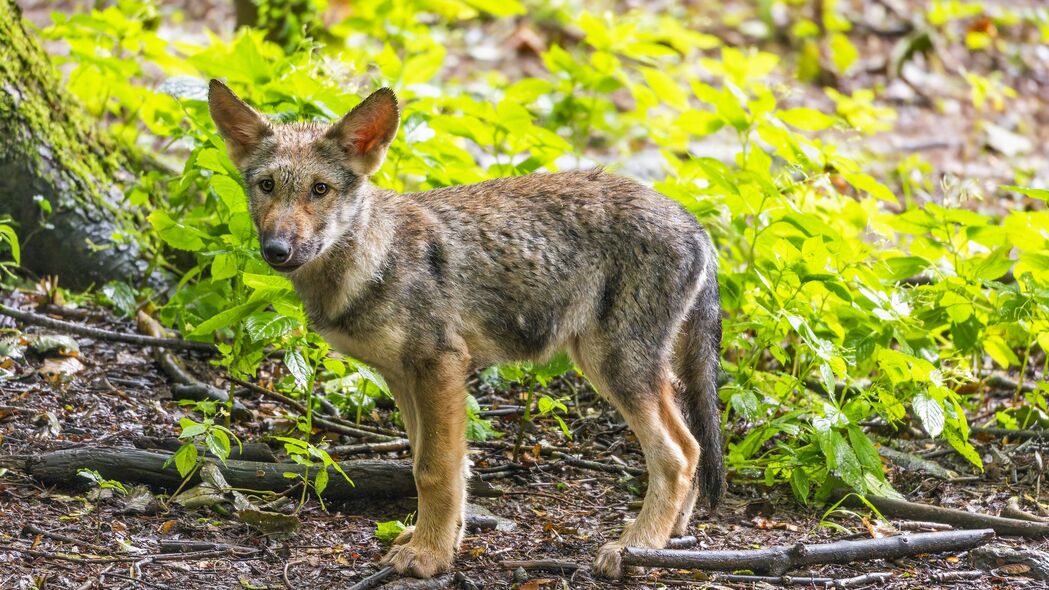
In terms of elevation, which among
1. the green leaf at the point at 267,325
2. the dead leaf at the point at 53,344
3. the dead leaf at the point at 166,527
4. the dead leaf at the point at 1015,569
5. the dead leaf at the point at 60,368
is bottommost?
the dead leaf at the point at 1015,569

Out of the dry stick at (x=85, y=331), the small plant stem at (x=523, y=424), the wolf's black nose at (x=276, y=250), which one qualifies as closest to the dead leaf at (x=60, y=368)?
the dry stick at (x=85, y=331)

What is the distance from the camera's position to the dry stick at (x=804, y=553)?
460 centimetres

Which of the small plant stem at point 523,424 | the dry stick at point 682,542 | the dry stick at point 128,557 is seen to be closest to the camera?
the dry stick at point 128,557

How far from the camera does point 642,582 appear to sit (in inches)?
184

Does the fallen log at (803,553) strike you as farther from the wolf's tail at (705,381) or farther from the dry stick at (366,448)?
the dry stick at (366,448)

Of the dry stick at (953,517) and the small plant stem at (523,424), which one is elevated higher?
the small plant stem at (523,424)

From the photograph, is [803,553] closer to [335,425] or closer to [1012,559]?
[1012,559]

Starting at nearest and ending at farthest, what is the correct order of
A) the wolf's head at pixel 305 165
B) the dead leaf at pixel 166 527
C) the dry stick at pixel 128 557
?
the dry stick at pixel 128 557, the wolf's head at pixel 305 165, the dead leaf at pixel 166 527

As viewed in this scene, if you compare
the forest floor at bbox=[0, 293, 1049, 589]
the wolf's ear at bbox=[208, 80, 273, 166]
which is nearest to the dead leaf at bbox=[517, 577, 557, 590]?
the forest floor at bbox=[0, 293, 1049, 589]

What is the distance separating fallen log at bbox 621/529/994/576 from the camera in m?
4.60

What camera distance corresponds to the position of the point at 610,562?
4.67 m

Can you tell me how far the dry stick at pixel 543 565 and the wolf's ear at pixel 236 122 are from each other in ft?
7.31

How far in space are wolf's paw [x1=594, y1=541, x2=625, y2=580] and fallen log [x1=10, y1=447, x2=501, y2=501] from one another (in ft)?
3.27

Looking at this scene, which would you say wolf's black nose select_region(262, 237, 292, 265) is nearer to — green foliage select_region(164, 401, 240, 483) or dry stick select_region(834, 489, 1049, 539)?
green foliage select_region(164, 401, 240, 483)
